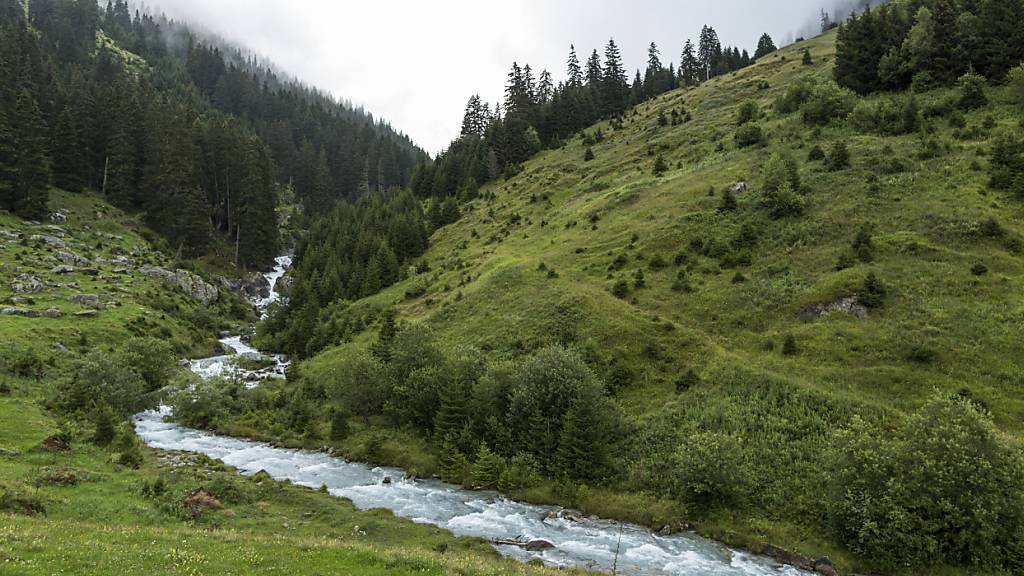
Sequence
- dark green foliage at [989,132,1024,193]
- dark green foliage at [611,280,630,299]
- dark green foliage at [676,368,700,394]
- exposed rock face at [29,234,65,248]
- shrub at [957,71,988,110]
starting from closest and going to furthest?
dark green foliage at [676,368,700,394] < dark green foliage at [989,132,1024,193] < dark green foliage at [611,280,630,299] < shrub at [957,71,988,110] < exposed rock face at [29,234,65,248]

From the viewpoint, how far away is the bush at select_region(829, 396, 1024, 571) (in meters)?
27.9

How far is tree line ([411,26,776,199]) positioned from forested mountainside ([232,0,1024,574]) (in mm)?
49962

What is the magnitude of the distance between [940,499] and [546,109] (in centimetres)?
14724

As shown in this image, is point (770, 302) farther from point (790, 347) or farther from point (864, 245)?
point (864, 245)

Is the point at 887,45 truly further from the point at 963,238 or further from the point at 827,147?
the point at 963,238

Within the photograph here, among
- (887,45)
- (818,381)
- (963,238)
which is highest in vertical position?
(887,45)

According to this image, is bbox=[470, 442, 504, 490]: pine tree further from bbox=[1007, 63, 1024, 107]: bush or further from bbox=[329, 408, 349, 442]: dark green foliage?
bbox=[1007, 63, 1024, 107]: bush

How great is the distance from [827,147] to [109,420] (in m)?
93.8

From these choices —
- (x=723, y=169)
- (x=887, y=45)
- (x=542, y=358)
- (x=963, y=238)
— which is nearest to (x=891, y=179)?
(x=963, y=238)

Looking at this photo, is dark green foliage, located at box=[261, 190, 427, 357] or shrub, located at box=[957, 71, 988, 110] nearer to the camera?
shrub, located at box=[957, 71, 988, 110]

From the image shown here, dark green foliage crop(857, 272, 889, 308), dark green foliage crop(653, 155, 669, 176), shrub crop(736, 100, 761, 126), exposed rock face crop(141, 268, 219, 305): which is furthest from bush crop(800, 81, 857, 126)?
exposed rock face crop(141, 268, 219, 305)

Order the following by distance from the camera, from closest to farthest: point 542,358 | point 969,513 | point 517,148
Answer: point 969,513 → point 542,358 → point 517,148

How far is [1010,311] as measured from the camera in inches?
1700

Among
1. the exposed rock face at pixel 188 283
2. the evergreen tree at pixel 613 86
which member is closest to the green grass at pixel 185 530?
the exposed rock face at pixel 188 283
